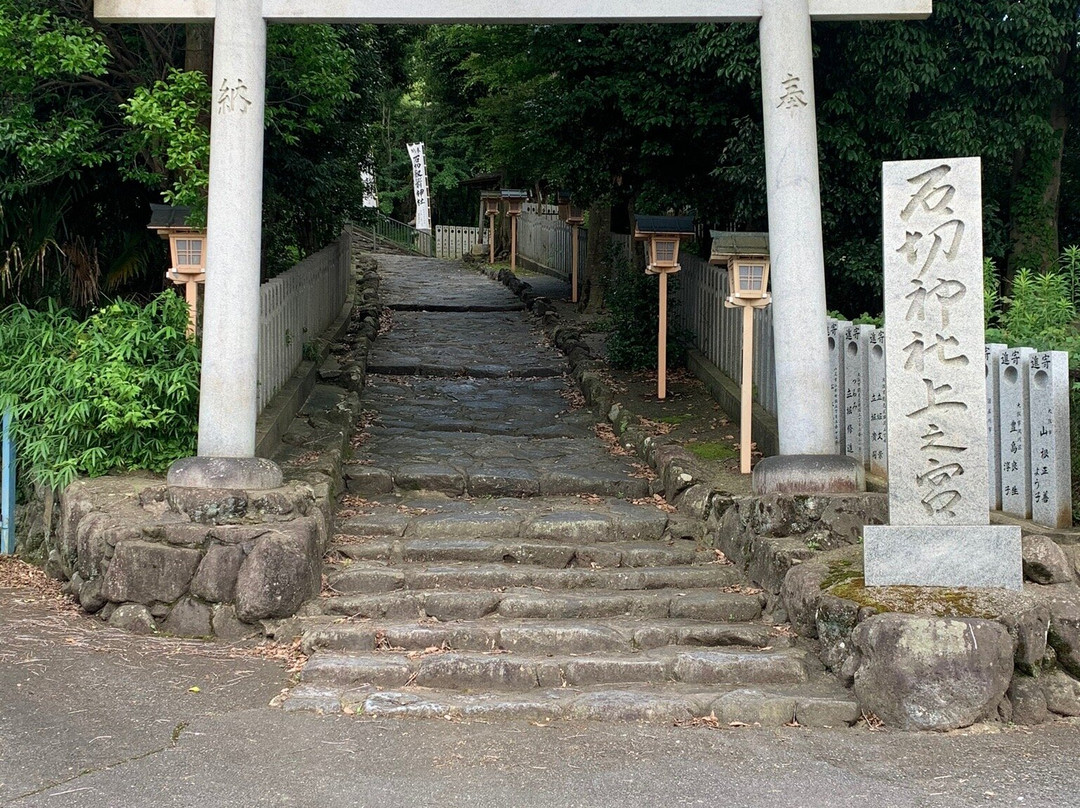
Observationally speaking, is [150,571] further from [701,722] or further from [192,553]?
[701,722]

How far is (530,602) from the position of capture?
7.25 metres

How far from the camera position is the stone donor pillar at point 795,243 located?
7.96 m

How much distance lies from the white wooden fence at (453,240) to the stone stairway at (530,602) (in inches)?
1067

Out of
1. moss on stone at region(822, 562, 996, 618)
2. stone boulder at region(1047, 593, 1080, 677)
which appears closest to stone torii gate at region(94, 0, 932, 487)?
moss on stone at region(822, 562, 996, 618)

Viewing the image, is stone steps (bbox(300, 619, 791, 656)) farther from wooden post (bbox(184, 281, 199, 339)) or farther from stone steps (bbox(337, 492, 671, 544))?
wooden post (bbox(184, 281, 199, 339))

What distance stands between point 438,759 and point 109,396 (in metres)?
4.24

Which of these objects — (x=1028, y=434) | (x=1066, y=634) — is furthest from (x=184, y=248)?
(x=1066, y=634)

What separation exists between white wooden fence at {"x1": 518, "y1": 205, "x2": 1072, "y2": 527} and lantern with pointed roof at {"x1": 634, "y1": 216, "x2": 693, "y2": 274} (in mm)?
614

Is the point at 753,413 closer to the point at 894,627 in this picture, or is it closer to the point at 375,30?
the point at 894,627

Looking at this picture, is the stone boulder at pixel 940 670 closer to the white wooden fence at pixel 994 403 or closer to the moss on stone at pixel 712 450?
the white wooden fence at pixel 994 403

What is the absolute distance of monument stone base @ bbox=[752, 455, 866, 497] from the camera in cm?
772

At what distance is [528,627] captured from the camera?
6922mm

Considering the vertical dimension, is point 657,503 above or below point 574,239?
below

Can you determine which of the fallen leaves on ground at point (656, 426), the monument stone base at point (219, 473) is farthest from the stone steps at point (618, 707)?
the fallen leaves on ground at point (656, 426)
